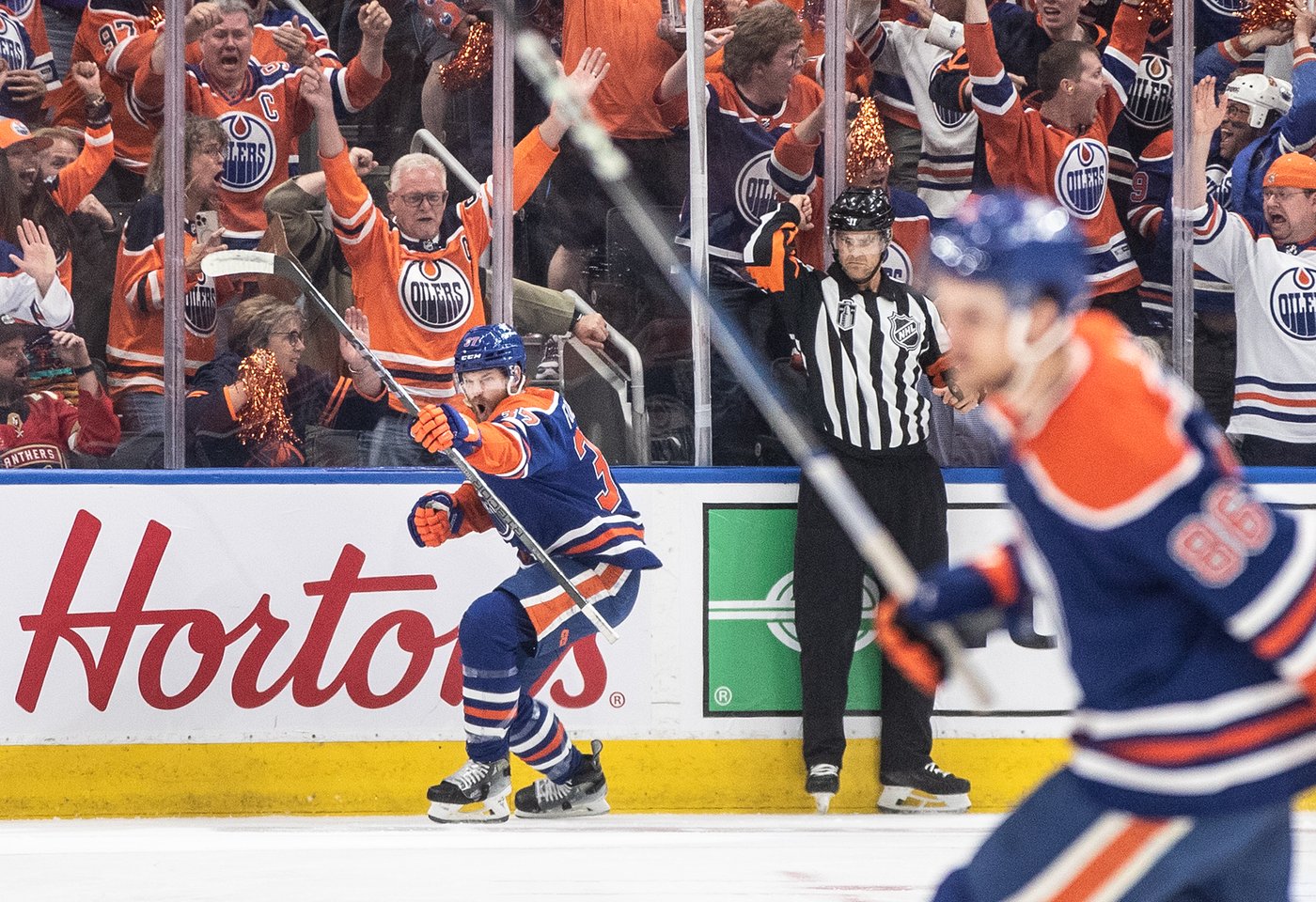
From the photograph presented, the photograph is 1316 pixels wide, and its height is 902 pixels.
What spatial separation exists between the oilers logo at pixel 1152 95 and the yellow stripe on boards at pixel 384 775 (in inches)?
75.7

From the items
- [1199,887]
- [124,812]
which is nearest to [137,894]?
[124,812]

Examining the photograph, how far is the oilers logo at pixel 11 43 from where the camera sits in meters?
4.49

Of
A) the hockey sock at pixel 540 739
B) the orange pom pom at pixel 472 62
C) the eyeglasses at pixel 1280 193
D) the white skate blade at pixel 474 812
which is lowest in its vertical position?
the white skate blade at pixel 474 812

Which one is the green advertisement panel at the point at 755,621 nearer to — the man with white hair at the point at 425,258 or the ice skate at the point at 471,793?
the ice skate at the point at 471,793

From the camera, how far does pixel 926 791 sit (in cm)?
450

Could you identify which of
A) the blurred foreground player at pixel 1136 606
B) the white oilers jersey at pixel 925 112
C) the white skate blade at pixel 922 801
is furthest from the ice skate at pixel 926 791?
the blurred foreground player at pixel 1136 606

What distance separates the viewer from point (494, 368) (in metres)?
4.25

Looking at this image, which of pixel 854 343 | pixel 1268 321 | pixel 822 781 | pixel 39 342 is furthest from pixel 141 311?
pixel 1268 321

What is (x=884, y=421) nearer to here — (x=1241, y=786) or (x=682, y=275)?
(x=682, y=275)

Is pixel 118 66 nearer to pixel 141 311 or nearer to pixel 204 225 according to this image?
pixel 204 225

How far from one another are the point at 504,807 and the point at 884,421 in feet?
4.93

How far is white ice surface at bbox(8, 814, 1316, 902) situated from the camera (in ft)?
10.7

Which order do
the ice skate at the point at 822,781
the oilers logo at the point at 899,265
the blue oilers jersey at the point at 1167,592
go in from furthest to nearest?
the oilers logo at the point at 899,265
the ice skate at the point at 822,781
the blue oilers jersey at the point at 1167,592

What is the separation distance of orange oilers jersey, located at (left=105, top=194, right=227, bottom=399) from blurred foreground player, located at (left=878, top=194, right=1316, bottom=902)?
3.39 metres
